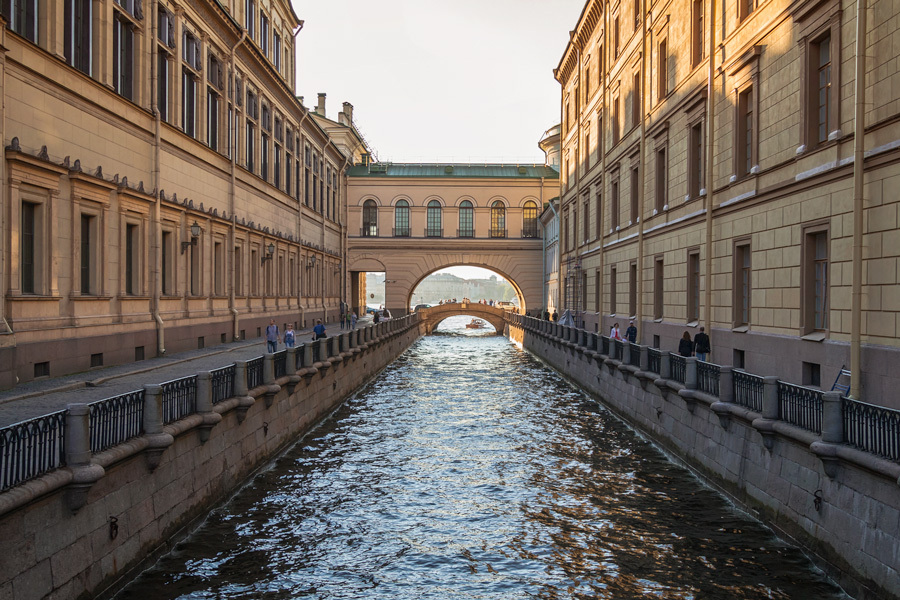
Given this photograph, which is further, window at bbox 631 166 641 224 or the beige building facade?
the beige building facade

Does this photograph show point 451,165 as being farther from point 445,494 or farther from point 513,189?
point 445,494

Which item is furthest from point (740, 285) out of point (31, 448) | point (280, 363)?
A: point (31, 448)

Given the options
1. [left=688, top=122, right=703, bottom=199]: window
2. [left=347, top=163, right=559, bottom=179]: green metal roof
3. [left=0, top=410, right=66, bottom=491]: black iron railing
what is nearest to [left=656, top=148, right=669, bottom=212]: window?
[left=688, top=122, right=703, bottom=199]: window

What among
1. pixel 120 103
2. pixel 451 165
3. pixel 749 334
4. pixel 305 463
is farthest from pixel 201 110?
pixel 451 165

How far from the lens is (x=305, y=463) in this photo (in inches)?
684

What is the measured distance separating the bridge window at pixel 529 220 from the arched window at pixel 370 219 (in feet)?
39.4

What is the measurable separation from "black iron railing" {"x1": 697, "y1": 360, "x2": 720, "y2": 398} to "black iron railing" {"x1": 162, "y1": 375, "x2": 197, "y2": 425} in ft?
29.9

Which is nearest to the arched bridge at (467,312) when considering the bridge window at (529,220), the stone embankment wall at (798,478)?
the bridge window at (529,220)

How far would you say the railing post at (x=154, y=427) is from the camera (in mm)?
10250

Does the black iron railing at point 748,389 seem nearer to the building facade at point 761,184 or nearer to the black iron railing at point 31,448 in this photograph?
the building facade at point 761,184

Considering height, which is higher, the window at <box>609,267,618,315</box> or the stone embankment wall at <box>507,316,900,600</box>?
the window at <box>609,267,618,315</box>

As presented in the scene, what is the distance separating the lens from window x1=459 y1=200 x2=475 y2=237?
211 ft

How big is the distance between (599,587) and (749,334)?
9.66m

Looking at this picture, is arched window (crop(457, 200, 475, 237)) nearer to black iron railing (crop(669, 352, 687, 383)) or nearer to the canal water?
the canal water
